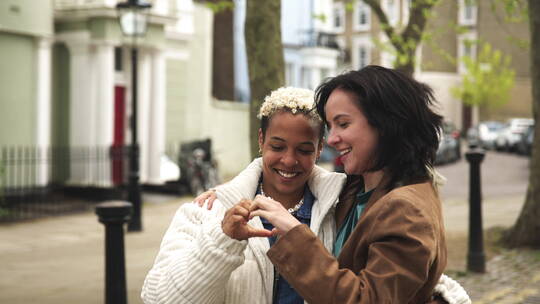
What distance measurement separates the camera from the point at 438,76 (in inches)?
2058

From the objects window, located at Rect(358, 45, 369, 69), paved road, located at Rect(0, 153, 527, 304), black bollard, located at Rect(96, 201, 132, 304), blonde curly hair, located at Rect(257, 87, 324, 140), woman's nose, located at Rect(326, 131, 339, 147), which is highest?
window, located at Rect(358, 45, 369, 69)

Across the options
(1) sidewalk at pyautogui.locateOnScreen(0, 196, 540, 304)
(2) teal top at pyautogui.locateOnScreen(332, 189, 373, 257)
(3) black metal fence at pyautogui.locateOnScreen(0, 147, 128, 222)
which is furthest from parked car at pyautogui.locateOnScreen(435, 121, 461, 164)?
(2) teal top at pyautogui.locateOnScreen(332, 189, 373, 257)

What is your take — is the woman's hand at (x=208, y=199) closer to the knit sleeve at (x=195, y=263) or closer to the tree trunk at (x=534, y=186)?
the knit sleeve at (x=195, y=263)

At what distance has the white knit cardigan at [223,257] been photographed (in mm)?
2283

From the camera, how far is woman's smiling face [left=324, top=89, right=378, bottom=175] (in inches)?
85.6

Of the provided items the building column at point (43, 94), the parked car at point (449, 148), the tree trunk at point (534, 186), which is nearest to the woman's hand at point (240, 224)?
the tree trunk at point (534, 186)

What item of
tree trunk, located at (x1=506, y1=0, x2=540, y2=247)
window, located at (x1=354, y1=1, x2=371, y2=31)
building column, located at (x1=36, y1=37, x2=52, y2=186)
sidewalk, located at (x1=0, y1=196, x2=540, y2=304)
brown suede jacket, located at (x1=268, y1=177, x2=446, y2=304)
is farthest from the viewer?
window, located at (x1=354, y1=1, x2=371, y2=31)

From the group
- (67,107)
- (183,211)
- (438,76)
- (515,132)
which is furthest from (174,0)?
(438,76)

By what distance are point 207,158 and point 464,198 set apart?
23.3 ft

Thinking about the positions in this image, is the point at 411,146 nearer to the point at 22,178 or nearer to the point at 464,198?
the point at 22,178

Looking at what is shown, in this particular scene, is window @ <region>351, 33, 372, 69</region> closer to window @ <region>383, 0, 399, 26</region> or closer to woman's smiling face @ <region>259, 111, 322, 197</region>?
window @ <region>383, 0, 399, 26</region>

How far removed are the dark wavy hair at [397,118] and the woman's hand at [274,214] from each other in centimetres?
31

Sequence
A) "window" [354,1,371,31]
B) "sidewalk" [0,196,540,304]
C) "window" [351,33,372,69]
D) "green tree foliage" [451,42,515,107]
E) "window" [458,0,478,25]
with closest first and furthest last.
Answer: "sidewalk" [0,196,540,304], "green tree foliage" [451,42,515,107], "window" [351,33,372,69], "window" [354,1,371,31], "window" [458,0,478,25]

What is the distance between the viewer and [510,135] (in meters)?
37.2
